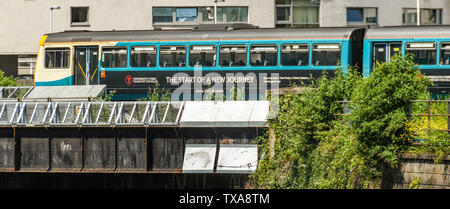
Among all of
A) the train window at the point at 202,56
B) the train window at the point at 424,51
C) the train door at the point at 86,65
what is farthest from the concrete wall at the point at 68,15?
the train window at the point at 424,51

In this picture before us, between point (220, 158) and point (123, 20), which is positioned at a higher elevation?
point (123, 20)

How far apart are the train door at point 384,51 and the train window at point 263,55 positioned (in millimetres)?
4060

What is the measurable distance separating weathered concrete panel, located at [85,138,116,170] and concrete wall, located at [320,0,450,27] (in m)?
27.2

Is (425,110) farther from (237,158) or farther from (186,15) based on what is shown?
(186,15)

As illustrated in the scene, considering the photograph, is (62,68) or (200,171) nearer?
(200,171)

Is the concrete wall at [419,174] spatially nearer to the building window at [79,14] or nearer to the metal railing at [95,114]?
the metal railing at [95,114]

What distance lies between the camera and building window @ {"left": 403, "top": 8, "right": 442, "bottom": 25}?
51875 millimetres

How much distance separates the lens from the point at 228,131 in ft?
84.8

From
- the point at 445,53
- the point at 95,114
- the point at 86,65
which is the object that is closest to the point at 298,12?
the point at 86,65

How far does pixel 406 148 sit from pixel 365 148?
1063 mm

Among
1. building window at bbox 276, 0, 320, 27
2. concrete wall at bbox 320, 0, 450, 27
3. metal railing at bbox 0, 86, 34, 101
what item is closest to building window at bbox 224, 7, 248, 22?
building window at bbox 276, 0, 320, 27

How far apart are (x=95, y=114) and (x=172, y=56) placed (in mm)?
7857
